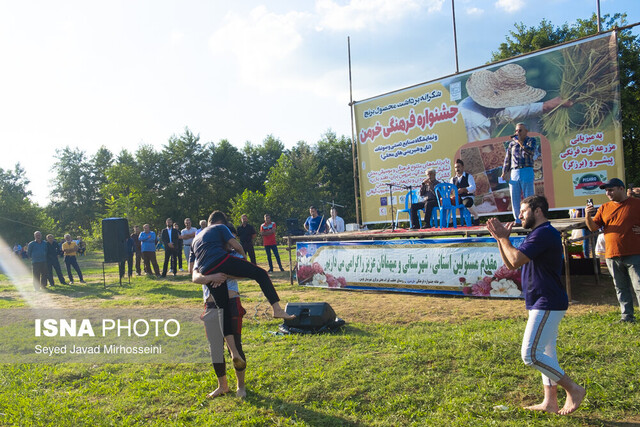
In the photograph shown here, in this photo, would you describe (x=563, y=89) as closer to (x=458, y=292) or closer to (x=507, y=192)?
(x=507, y=192)

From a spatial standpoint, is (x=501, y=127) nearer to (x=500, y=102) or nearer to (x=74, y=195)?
(x=500, y=102)

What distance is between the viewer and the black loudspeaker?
14.8 metres

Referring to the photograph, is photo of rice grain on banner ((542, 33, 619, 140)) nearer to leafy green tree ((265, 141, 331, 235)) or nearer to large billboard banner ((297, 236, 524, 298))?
large billboard banner ((297, 236, 524, 298))

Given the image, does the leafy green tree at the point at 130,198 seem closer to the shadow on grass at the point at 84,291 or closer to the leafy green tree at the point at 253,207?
the leafy green tree at the point at 253,207

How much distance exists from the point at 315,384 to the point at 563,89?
1142cm

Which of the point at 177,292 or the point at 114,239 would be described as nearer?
the point at 177,292

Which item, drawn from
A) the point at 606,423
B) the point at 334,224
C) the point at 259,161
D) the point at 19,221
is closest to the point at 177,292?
the point at 334,224

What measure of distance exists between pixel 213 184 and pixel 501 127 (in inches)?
1658

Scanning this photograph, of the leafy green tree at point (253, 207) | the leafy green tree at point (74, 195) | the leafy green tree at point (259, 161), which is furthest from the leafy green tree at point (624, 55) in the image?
the leafy green tree at point (74, 195)

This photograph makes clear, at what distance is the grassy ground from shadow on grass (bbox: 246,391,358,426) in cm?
1

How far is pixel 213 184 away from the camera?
169 ft

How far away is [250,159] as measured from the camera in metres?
55.1

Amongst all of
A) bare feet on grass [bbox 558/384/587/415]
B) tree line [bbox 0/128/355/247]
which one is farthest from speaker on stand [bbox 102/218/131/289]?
tree line [bbox 0/128/355/247]

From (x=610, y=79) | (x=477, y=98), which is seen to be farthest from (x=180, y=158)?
(x=610, y=79)
